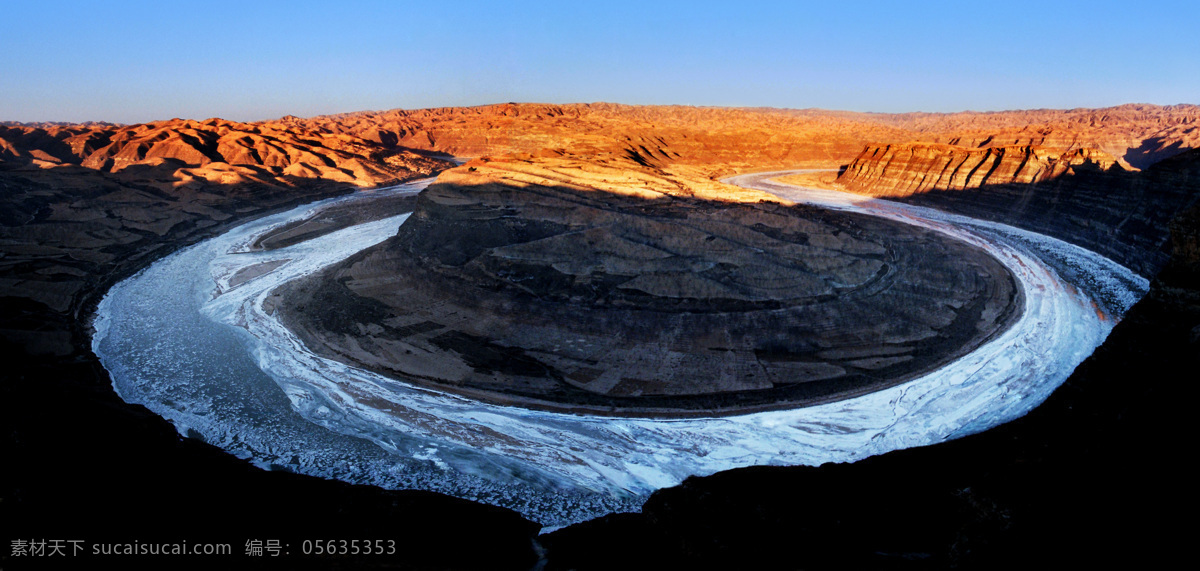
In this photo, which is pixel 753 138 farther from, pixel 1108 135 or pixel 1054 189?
pixel 1108 135

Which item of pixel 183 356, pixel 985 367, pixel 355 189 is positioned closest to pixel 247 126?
pixel 355 189

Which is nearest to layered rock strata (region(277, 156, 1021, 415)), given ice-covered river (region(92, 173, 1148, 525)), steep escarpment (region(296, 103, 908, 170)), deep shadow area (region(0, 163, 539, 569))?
ice-covered river (region(92, 173, 1148, 525))

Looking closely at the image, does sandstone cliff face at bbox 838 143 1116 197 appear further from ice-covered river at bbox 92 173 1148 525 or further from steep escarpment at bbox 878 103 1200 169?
ice-covered river at bbox 92 173 1148 525

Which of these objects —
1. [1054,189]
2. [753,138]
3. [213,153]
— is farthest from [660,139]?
[213,153]

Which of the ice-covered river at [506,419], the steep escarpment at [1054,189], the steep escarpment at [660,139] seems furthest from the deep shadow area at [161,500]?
the steep escarpment at [1054,189]

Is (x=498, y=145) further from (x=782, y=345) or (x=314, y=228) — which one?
(x=782, y=345)

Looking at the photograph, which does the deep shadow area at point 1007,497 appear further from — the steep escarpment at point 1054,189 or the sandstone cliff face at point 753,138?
the sandstone cliff face at point 753,138
